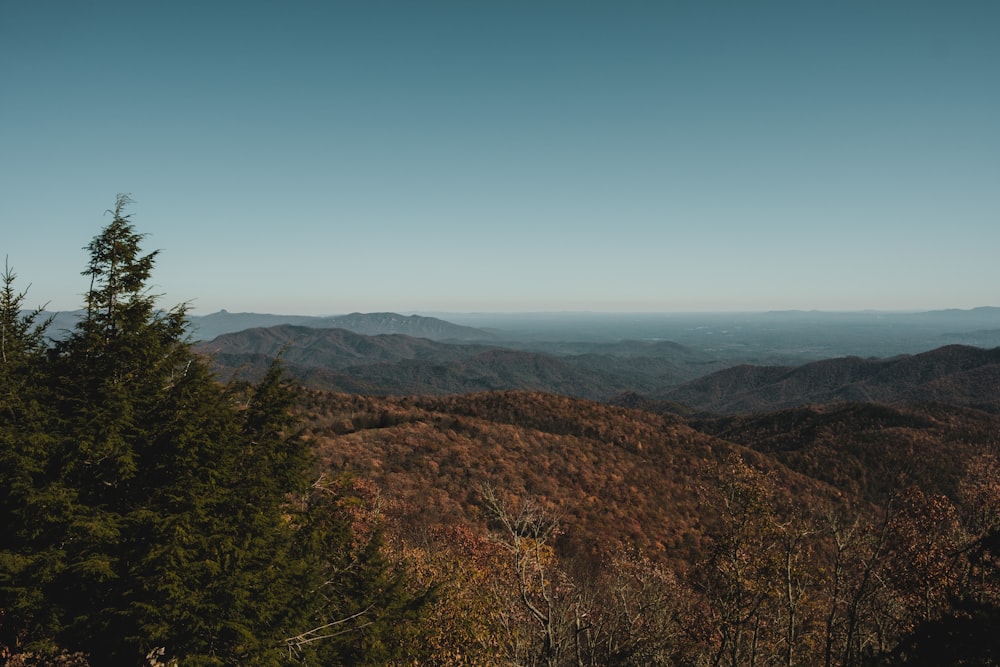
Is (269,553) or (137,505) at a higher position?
(137,505)

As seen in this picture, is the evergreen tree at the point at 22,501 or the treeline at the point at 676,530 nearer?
the evergreen tree at the point at 22,501

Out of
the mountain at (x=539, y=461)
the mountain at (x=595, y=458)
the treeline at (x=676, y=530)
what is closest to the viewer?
the treeline at (x=676, y=530)

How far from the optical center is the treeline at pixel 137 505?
1131cm

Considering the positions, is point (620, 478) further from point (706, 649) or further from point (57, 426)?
point (57, 426)

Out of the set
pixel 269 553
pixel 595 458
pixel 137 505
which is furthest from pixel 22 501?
pixel 595 458

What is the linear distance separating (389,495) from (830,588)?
29.8 meters

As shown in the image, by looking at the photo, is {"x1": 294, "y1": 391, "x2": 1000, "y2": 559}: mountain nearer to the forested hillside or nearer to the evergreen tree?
the forested hillside

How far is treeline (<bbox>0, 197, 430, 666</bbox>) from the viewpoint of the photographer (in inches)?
445

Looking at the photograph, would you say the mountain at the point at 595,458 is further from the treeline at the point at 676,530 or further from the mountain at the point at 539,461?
the treeline at the point at 676,530

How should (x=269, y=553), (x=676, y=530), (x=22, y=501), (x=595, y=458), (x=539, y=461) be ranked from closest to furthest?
(x=22, y=501) → (x=269, y=553) → (x=676, y=530) → (x=539, y=461) → (x=595, y=458)

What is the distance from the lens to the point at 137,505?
40.5 feet

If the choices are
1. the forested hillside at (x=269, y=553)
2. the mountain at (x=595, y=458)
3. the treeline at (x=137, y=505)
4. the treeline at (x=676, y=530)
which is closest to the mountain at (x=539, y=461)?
the mountain at (x=595, y=458)

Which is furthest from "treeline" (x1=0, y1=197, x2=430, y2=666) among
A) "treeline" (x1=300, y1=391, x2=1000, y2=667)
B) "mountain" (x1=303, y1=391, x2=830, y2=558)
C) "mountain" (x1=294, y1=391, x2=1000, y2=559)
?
"mountain" (x1=303, y1=391, x2=830, y2=558)

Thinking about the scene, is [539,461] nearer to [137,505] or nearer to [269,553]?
[269,553]
